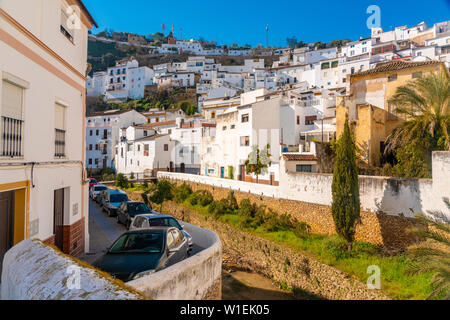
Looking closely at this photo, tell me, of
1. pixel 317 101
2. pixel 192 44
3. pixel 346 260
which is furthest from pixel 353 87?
pixel 192 44

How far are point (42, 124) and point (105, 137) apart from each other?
1753 inches

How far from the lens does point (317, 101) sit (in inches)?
1156

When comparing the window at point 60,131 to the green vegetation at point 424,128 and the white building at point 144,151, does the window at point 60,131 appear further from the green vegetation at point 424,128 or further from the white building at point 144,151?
the white building at point 144,151

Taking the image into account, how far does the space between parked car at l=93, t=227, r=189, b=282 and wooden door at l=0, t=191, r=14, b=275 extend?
6.13ft

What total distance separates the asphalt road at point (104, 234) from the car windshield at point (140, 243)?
177 centimetres

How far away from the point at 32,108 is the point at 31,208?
230cm

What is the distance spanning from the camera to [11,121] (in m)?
5.53

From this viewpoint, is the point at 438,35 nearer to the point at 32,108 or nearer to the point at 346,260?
the point at 346,260

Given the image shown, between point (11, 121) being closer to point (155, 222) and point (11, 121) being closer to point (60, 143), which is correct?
point (60, 143)

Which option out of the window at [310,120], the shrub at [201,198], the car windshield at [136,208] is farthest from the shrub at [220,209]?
the window at [310,120]

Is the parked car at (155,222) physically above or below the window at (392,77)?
below

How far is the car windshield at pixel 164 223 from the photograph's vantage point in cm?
1047

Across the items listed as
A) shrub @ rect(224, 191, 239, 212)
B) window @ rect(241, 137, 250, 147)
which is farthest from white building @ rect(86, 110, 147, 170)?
shrub @ rect(224, 191, 239, 212)
